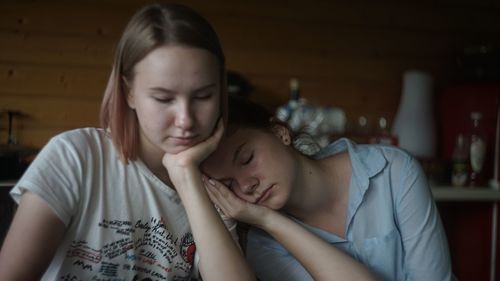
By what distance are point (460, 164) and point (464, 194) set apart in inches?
7.4

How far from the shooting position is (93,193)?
86cm

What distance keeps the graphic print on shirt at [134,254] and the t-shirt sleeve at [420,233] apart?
1.62 feet

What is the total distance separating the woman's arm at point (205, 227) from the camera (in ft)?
2.76

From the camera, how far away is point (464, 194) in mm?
2094

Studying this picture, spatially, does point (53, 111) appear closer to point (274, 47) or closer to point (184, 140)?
point (274, 47)

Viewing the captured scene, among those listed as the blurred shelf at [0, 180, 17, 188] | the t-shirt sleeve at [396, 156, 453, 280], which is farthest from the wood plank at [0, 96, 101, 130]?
the t-shirt sleeve at [396, 156, 453, 280]

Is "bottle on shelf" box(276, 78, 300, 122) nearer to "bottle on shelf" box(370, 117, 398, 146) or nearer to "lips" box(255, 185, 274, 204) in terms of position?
"bottle on shelf" box(370, 117, 398, 146)

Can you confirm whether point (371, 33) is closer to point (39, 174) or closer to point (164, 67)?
point (164, 67)

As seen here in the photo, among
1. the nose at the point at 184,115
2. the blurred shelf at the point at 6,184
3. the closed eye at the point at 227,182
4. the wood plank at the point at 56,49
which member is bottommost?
the blurred shelf at the point at 6,184

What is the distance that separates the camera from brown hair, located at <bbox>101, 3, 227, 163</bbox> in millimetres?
805

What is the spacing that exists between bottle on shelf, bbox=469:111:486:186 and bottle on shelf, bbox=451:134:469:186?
0.11ft

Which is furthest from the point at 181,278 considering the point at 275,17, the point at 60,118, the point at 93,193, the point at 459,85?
the point at 459,85

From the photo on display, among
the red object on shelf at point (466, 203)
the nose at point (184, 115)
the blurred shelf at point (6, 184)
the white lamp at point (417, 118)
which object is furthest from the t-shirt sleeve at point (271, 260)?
the red object on shelf at point (466, 203)

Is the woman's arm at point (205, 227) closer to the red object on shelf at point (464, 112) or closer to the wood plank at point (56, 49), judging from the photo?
the wood plank at point (56, 49)
